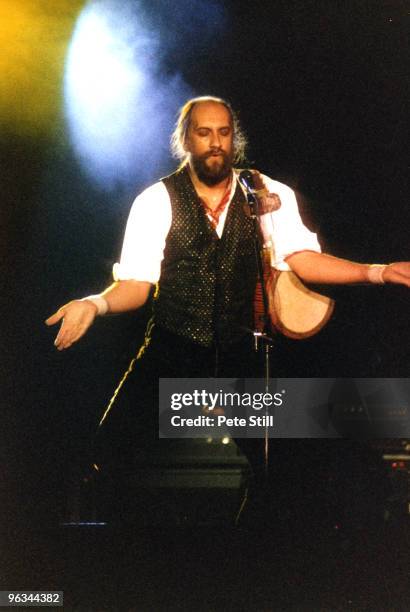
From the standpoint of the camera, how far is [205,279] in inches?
91.8

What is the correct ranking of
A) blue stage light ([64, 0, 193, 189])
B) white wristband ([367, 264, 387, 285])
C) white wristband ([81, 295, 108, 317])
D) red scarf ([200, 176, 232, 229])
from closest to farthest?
white wristband ([81, 295, 108, 317]) < white wristband ([367, 264, 387, 285]) < red scarf ([200, 176, 232, 229]) < blue stage light ([64, 0, 193, 189])

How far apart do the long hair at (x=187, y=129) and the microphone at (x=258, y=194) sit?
0.60 feet

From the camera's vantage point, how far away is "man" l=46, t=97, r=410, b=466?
7.55 feet

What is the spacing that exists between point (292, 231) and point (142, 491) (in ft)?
3.19

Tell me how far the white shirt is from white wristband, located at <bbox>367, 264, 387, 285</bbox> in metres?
0.20

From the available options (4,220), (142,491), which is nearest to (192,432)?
(142,491)

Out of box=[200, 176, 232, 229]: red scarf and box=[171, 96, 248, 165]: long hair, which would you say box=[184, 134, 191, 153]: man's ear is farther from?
box=[200, 176, 232, 229]: red scarf

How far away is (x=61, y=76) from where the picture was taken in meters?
2.54

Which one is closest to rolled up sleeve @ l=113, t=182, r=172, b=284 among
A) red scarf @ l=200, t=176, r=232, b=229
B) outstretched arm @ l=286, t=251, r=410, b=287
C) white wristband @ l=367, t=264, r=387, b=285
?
red scarf @ l=200, t=176, r=232, b=229

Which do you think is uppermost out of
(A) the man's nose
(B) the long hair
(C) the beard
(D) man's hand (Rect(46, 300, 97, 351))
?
(B) the long hair

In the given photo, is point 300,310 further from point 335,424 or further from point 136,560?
point 136,560

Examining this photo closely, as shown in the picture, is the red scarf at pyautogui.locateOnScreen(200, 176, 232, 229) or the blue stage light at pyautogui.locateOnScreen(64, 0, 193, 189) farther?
the blue stage light at pyautogui.locateOnScreen(64, 0, 193, 189)

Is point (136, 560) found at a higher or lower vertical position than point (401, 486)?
lower

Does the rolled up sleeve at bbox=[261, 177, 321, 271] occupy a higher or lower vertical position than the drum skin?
higher
